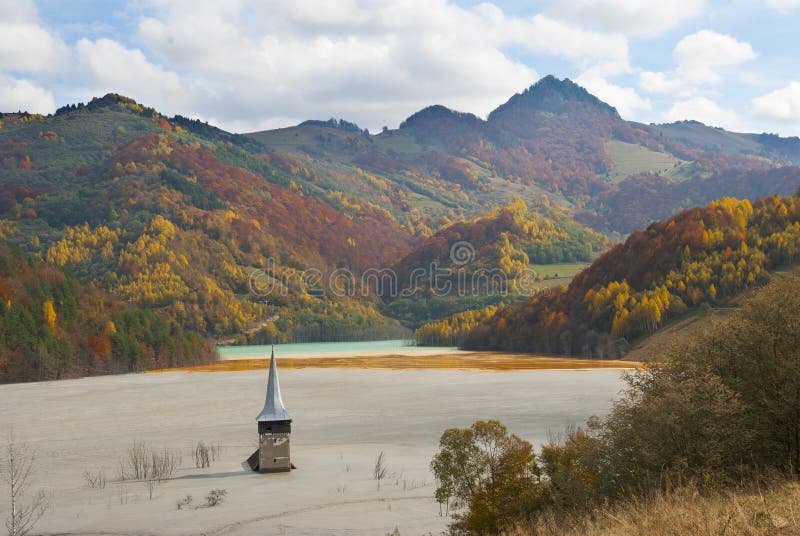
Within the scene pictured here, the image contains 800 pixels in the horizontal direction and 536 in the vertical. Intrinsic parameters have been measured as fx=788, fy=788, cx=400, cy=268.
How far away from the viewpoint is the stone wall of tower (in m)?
48.7

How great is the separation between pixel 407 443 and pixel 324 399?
113ft

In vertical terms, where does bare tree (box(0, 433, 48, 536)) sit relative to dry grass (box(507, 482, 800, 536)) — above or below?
below

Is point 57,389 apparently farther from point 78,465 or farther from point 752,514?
point 752,514

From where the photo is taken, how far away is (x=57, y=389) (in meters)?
116

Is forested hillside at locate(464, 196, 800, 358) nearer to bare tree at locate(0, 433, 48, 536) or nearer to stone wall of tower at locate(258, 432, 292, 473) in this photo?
stone wall of tower at locate(258, 432, 292, 473)

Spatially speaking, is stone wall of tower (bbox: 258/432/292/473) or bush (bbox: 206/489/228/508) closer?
bush (bbox: 206/489/228/508)

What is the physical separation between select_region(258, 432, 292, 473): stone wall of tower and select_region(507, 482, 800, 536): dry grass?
2562 centimetres

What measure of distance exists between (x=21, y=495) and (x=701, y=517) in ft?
121

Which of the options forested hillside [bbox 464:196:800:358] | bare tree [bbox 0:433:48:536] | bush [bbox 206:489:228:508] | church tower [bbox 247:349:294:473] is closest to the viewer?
bare tree [bbox 0:433:48:536]

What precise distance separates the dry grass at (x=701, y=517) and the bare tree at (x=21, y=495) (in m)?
22.2

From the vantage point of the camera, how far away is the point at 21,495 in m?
42.9

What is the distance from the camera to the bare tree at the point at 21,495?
35.5 meters

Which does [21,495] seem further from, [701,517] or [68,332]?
[68,332]

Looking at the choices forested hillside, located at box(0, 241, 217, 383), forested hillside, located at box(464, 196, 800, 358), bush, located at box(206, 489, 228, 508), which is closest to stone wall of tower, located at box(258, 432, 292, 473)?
bush, located at box(206, 489, 228, 508)
